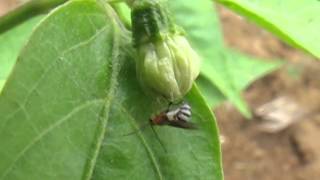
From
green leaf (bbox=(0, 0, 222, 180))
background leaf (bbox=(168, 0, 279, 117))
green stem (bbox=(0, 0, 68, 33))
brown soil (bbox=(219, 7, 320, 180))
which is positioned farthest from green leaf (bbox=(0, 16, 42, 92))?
brown soil (bbox=(219, 7, 320, 180))

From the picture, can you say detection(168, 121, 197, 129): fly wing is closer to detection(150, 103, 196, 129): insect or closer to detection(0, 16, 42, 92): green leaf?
detection(150, 103, 196, 129): insect

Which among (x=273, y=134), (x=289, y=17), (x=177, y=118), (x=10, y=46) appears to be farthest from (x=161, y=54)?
(x=273, y=134)

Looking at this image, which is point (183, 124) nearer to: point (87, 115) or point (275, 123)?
point (87, 115)

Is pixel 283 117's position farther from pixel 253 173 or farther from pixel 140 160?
pixel 140 160

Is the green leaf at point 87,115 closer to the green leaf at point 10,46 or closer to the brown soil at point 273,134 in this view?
the green leaf at point 10,46

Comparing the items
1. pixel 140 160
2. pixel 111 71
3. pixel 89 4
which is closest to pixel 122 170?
pixel 140 160

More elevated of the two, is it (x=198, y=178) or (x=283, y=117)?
(x=198, y=178)
